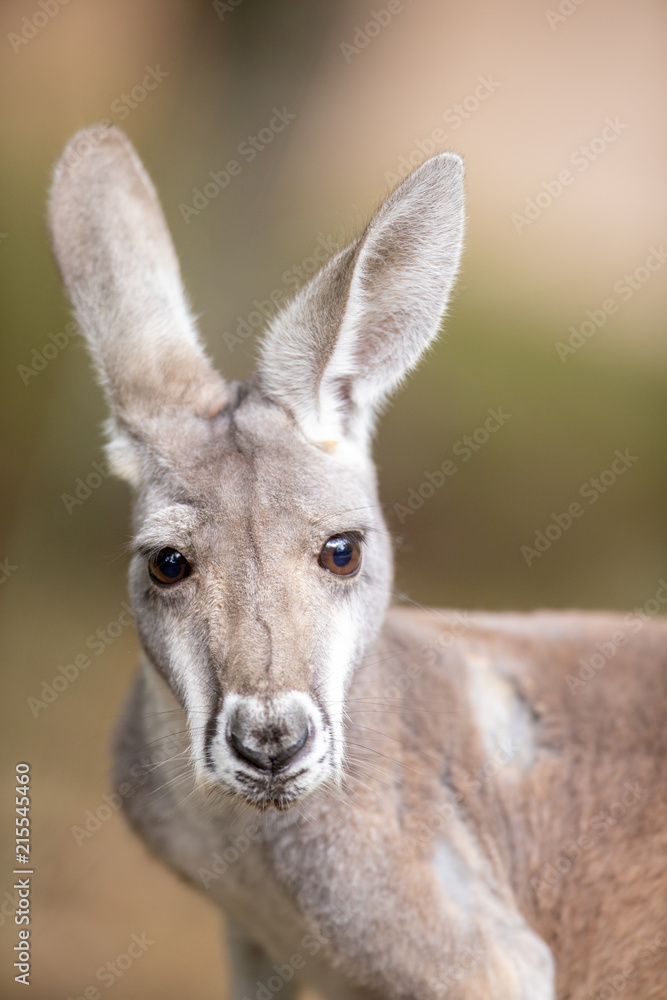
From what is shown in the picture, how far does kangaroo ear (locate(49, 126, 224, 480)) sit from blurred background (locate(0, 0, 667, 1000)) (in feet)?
3.21

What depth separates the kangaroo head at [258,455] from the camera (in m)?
1.60

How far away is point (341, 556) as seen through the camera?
1816 mm

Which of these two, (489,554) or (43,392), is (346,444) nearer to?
(43,392)

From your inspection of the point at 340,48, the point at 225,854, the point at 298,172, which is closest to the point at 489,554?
the point at 298,172

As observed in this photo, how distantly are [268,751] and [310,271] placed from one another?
6.75 ft

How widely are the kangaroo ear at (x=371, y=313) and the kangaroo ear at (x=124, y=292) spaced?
24 cm

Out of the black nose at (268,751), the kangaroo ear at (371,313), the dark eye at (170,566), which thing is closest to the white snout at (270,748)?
the black nose at (268,751)

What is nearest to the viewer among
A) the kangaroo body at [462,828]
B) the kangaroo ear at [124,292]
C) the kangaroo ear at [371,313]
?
the kangaroo ear at [371,313]

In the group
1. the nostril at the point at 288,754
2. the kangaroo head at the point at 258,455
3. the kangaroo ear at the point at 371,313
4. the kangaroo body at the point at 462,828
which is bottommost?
the kangaroo body at the point at 462,828

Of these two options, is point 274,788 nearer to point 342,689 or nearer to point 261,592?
point 342,689

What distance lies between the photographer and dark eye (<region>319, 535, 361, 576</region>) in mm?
1797

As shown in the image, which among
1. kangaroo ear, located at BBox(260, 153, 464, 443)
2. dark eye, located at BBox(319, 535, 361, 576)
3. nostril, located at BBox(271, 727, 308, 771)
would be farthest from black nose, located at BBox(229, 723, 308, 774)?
kangaroo ear, located at BBox(260, 153, 464, 443)

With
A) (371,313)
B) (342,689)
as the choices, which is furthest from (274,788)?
(371,313)

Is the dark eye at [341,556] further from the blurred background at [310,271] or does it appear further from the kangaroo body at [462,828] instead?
the blurred background at [310,271]
